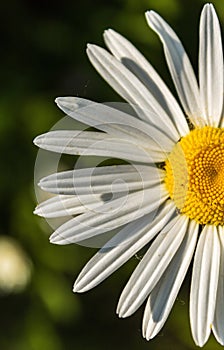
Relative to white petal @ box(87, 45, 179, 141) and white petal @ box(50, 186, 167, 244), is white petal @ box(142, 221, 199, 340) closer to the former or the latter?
white petal @ box(50, 186, 167, 244)

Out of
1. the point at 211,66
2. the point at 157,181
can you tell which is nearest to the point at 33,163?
the point at 157,181

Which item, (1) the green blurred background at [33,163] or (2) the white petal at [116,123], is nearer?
(2) the white petal at [116,123]

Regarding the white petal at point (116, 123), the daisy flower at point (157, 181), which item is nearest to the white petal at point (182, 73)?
the daisy flower at point (157, 181)

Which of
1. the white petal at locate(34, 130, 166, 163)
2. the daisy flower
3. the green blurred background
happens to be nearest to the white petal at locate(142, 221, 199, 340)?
the daisy flower

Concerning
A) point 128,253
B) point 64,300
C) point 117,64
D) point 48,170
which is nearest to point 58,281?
point 64,300

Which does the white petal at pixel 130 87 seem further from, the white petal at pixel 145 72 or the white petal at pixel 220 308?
the white petal at pixel 220 308

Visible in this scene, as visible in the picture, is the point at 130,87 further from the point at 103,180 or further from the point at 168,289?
the point at 168,289
